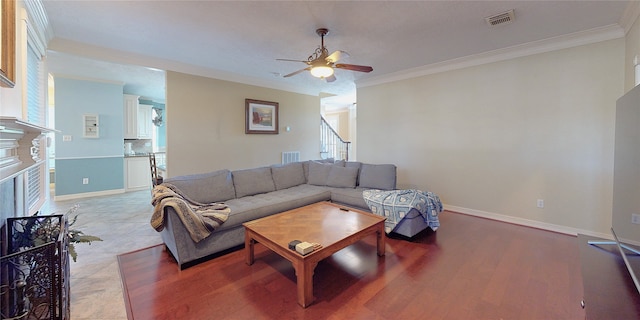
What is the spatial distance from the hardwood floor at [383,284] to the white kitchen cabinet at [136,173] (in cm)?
399

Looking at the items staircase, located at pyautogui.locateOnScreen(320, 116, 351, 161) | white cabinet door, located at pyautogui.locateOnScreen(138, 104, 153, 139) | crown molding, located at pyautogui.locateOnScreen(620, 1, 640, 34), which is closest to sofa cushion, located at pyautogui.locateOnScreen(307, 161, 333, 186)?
staircase, located at pyautogui.locateOnScreen(320, 116, 351, 161)

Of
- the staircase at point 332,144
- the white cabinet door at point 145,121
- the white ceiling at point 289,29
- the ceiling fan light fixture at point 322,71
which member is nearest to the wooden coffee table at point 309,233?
the ceiling fan light fixture at point 322,71

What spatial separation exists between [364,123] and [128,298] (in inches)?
188

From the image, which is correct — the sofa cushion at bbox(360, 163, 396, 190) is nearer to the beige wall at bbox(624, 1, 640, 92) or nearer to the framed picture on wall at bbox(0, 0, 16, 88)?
the beige wall at bbox(624, 1, 640, 92)

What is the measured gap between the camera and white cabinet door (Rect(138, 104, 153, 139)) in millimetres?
6551

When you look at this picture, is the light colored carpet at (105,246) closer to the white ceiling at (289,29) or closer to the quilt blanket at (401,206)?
the white ceiling at (289,29)

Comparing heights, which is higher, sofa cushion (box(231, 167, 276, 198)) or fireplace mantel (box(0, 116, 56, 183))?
fireplace mantel (box(0, 116, 56, 183))

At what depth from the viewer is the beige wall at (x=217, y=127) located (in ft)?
14.5

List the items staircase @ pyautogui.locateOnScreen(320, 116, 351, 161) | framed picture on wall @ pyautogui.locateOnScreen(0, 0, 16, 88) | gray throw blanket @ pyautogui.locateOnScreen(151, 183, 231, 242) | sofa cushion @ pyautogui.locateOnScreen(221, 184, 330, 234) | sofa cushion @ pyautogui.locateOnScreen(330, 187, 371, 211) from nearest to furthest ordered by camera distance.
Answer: framed picture on wall @ pyautogui.locateOnScreen(0, 0, 16, 88) < gray throw blanket @ pyautogui.locateOnScreen(151, 183, 231, 242) < sofa cushion @ pyautogui.locateOnScreen(221, 184, 330, 234) < sofa cushion @ pyautogui.locateOnScreen(330, 187, 371, 211) < staircase @ pyautogui.locateOnScreen(320, 116, 351, 161)

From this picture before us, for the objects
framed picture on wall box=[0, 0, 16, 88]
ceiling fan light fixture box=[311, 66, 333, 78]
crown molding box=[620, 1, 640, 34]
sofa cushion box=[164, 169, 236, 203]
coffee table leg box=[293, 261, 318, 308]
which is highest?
crown molding box=[620, 1, 640, 34]

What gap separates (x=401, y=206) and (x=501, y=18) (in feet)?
7.63

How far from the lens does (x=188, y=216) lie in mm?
2453

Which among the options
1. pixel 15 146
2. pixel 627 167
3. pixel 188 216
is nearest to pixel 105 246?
pixel 188 216

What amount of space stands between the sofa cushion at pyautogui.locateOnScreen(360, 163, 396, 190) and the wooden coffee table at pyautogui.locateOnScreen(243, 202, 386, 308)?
1.17 metres
